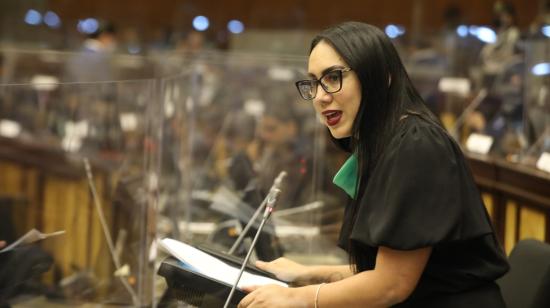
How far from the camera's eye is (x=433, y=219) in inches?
84.1

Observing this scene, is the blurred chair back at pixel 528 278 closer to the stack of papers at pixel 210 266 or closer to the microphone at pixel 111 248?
the stack of papers at pixel 210 266

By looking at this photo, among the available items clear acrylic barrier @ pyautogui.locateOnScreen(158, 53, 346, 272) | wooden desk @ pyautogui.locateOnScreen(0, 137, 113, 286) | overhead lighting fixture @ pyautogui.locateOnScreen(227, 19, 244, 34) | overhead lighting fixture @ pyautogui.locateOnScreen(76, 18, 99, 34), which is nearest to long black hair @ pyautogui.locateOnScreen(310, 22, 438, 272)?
clear acrylic barrier @ pyautogui.locateOnScreen(158, 53, 346, 272)

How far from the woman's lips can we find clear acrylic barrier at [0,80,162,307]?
133 centimetres

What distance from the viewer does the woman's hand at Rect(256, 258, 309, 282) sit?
102 inches

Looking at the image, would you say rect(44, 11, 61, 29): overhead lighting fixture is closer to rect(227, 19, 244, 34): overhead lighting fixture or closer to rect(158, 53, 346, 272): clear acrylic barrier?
rect(227, 19, 244, 34): overhead lighting fixture

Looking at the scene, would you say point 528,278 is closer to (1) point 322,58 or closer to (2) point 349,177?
(2) point 349,177

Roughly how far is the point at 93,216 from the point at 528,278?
216cm

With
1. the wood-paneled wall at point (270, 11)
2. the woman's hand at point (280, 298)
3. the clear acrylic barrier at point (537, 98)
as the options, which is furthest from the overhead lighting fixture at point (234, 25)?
the woman's hand at point (280, 298)

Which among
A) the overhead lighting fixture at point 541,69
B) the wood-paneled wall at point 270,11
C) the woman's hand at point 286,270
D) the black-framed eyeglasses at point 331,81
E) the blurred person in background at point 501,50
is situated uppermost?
the wood-paneled wall at point 270,11

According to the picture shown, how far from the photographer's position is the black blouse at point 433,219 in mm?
2135

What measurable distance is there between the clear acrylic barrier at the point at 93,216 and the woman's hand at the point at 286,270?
38.2 inches

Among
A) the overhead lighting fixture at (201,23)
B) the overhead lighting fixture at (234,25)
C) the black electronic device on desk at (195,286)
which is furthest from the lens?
the overhead lighting fixture at (234,25)

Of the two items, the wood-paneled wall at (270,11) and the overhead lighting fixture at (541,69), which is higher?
the wood-paneled wall at (270,11)

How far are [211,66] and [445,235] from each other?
13.2 feet
